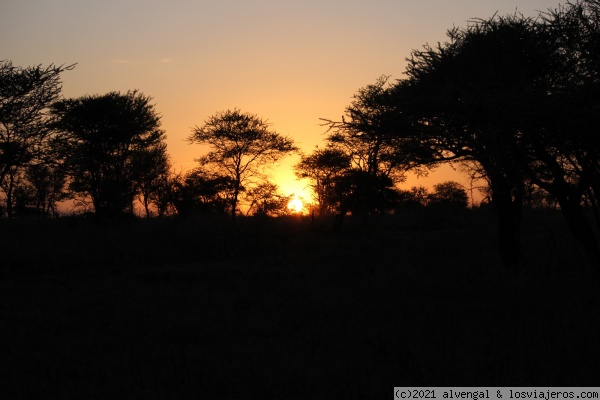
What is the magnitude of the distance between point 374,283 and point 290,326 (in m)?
4.28

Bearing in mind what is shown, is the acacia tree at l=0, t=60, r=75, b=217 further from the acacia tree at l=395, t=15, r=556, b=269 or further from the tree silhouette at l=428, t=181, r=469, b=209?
the tree silhouette at l=428, t=181, r=469, b=209

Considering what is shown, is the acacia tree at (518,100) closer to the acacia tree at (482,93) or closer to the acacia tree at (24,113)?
the acacia tree at (482,93)

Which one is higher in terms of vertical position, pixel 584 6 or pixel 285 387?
pixel 584 6

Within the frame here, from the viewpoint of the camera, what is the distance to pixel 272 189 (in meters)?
37.9

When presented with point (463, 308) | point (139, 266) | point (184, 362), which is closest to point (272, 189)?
point (139, 266)

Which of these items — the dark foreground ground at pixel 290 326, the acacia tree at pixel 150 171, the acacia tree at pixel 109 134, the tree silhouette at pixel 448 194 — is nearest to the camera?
the dark foreground ground at pixel 290 326

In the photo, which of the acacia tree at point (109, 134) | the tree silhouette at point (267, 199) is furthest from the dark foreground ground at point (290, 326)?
the tree silhouette at point (267, 199)

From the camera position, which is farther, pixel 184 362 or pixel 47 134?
pixel 47 134

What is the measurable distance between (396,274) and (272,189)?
24980mm

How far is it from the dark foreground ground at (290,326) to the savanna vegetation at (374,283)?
0.12 ft

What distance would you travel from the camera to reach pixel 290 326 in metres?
8.47

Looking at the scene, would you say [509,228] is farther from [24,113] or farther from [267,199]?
[267,199]

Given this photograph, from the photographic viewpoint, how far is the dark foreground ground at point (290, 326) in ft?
19.6

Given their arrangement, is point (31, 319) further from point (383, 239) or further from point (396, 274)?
point (383, 239)
